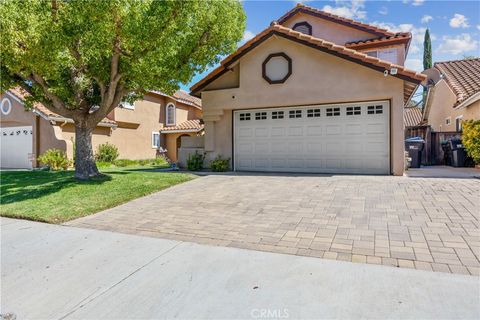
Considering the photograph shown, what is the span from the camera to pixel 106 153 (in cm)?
1958

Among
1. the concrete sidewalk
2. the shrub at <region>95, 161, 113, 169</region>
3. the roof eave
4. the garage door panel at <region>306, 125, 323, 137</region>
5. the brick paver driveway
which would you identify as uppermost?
the roof eave

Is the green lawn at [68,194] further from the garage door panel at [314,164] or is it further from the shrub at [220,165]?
the garage door panel at [314,164]

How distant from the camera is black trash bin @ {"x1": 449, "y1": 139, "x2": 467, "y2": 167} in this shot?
44.3 ft

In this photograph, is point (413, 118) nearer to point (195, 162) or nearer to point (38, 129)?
point (195, 162)

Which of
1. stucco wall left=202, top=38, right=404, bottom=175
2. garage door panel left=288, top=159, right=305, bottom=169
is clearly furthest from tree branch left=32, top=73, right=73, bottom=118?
garage door panel left=288, top=159, right=305, bottom=169

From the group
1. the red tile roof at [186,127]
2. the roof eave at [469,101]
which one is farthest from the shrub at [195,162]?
the roof eave at [469,101]

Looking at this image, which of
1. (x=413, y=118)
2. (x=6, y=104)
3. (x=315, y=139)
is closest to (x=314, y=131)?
(x=315, y=139)

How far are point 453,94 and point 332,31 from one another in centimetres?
748

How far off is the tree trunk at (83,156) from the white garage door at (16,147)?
398 inches

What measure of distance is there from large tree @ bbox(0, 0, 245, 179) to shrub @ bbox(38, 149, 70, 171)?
5545 millimetres

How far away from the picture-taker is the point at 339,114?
1175 cm

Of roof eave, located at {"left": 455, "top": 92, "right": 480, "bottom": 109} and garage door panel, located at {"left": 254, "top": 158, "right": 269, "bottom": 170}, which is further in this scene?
roof eave, located at {"left": 455, "top": 92, "right": 480, "bottom": 109}

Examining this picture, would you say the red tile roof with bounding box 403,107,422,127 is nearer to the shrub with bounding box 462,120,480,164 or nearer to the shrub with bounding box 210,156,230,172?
the shrub with bounding box 462,120,480,164

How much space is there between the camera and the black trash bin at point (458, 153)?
1351 cm
